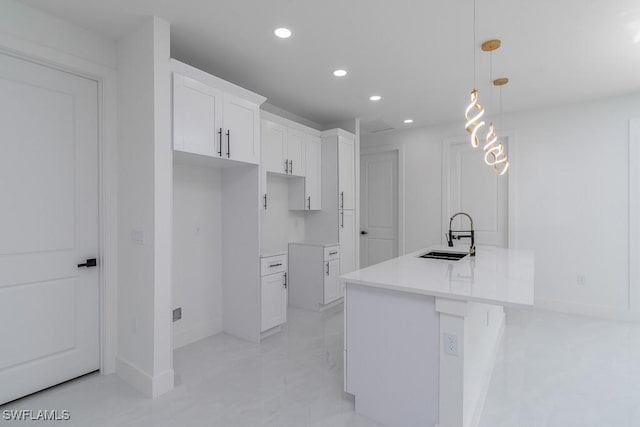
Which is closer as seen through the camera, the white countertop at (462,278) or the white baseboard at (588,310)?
the white countertop at (462,278)

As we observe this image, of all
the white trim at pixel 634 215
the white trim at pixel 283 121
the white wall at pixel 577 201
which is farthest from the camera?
the white wall at pixel 577 201

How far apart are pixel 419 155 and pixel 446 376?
13.5 ft

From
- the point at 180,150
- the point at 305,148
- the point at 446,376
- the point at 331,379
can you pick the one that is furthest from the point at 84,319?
the point at 305,148

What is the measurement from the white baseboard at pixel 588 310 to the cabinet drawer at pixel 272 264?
3.47 metres

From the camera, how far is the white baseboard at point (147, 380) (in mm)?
2182

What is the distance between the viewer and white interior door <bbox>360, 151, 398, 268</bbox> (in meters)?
5.56

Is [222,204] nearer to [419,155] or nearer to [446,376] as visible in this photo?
[446,376]

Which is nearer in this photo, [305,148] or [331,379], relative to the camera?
[331,379]

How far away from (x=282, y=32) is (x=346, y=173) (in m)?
2.30

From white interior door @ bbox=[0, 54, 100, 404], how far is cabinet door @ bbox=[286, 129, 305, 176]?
6.38 ft

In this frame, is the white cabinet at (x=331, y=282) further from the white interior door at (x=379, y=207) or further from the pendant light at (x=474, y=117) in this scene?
the pendant light at (x=474, y=117)

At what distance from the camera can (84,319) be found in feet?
7.97

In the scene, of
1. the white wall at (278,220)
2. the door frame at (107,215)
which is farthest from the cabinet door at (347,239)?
the door frame at (107,215)

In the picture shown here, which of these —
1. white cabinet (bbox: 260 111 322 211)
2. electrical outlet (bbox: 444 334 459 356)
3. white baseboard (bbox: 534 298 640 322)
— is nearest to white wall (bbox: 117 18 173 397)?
white cabinet (bbox: 260 111 322 211)
